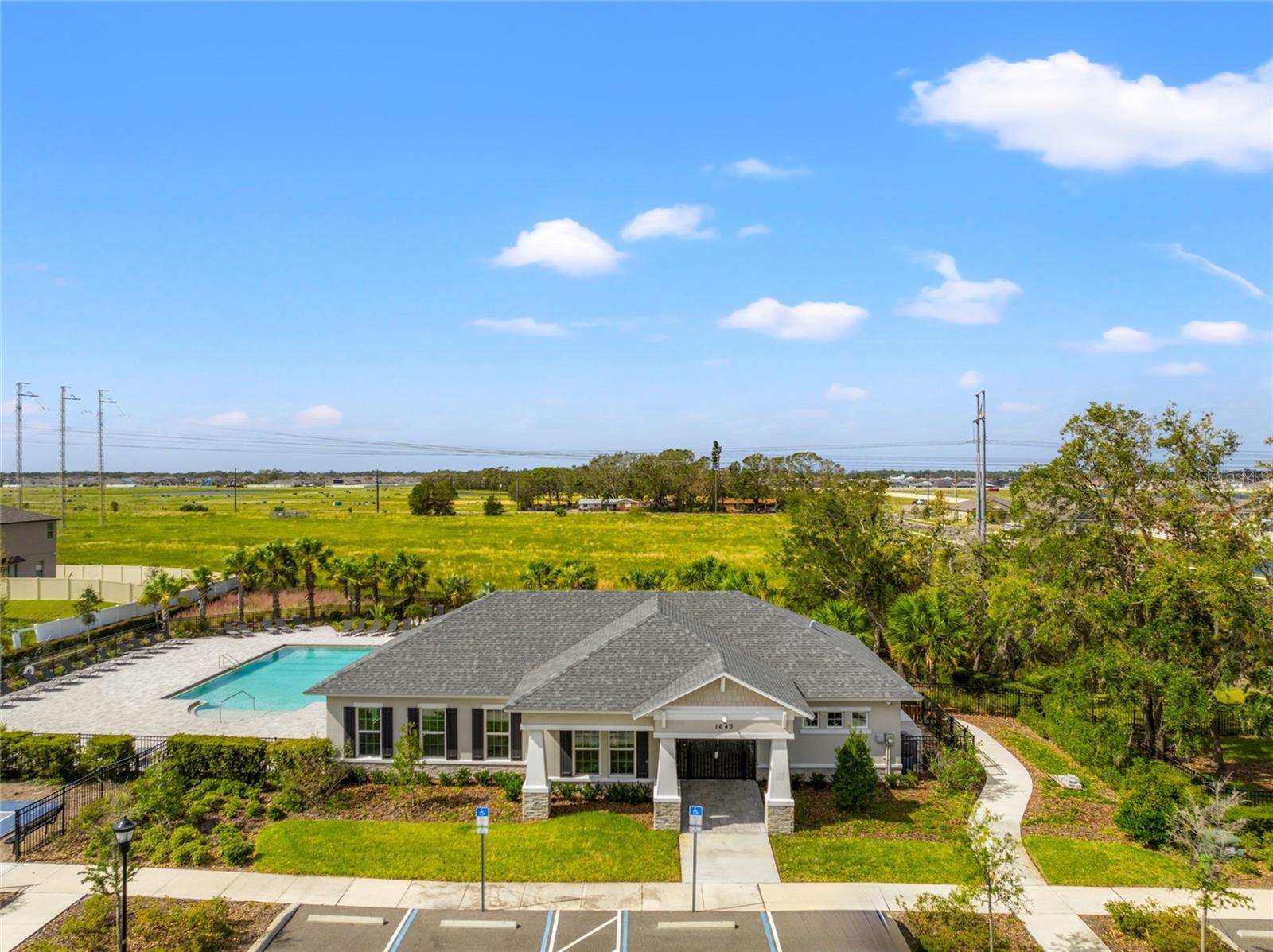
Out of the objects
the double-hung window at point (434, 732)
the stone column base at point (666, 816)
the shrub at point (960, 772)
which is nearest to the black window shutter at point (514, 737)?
the double-hung window at point (434, 732)

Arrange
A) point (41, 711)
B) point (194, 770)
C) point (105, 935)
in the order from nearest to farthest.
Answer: point (105, 935) → point (194, 770) → point (41, 711)

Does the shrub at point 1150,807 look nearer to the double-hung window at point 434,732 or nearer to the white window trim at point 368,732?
the double-hung window at point 434,732

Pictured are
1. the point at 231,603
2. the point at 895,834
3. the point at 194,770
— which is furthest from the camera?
the point at 231,603

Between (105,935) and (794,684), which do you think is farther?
(794,684)

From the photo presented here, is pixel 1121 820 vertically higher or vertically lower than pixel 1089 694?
lower

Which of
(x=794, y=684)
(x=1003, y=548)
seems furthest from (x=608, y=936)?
(x=1003, y=548)

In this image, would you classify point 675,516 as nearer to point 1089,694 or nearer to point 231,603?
point 231,603

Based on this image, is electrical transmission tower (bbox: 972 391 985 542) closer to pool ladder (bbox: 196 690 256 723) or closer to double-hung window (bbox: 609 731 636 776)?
double-hung window (bbox: 609 731 636 776)
